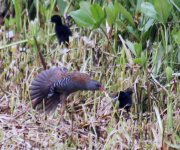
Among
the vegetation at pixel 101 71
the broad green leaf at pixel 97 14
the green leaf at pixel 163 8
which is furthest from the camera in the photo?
the broad green leaf at pixel 97 14

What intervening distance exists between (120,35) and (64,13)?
0.55 metres

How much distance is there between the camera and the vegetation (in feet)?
12.8

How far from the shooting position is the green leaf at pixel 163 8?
14.2 ft

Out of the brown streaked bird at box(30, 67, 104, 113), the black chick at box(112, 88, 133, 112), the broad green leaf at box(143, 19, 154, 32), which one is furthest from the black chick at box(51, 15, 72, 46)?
the black chick at box(112, 88, 133, 112)

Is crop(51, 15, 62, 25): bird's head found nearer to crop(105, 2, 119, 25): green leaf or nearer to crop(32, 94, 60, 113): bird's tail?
crop(105, 2, 119, 25): green leaf

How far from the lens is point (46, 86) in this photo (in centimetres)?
410

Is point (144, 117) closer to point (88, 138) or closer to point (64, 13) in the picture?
point (88, 138)

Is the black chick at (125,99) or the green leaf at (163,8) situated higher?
the green leaf at (163,8)

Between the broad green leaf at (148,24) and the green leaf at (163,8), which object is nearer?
the green leaf at (163,8)

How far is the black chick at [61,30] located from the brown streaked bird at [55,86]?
59cm

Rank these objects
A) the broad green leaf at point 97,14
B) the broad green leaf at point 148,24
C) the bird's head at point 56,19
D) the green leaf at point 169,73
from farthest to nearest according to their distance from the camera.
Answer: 1. the bird's head at point 56,19
2. the broad green leaf at point 148,24
3. the broad green leaf at point 97,14
4. the green leaf at point 169,73

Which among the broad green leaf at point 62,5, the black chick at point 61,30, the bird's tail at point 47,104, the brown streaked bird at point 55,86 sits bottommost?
the bird's tail at point 47,104

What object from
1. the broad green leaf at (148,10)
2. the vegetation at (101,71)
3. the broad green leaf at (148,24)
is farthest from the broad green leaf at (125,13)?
the broad green leaf at (148,10)

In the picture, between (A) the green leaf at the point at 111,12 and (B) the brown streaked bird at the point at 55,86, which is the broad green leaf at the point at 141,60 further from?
(A) the green leaf at the point at 111,12
